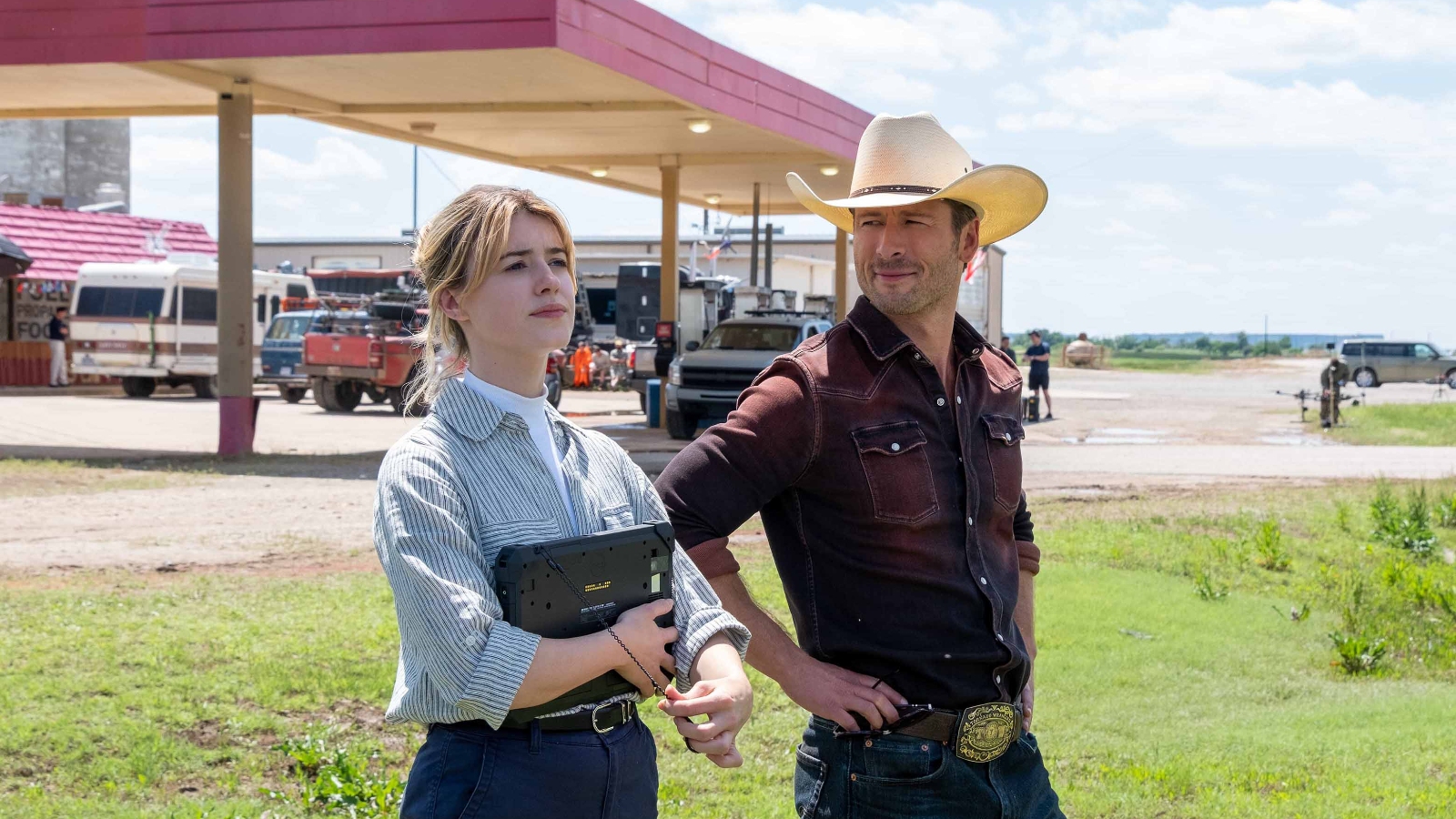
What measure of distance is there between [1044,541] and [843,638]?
917 cm

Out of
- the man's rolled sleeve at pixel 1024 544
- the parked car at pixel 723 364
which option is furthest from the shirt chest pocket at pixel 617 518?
the parked car at pixel 723 364

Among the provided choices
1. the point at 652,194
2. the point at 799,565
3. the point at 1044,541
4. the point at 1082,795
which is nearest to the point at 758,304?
the point at 652,194

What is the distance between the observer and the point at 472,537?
234 centimetres

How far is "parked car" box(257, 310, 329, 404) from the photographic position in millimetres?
30438

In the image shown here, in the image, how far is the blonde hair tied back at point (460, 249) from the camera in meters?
2.48

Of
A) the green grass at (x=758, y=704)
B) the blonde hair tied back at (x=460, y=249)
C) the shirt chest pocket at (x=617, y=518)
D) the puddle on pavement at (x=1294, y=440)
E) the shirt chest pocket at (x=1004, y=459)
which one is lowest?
the green grass at (x=758, y=704)

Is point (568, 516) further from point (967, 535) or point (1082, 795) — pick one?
point (1082, 795)

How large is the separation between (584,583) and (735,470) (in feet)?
1.94

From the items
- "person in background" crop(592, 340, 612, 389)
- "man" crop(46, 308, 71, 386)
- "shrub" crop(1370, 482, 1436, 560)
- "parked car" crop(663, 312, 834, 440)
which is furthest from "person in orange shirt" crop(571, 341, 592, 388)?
"shrub" crop(1370, 482, 1436, 560)

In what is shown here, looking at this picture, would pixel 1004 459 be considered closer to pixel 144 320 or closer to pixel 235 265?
pixel 235 265

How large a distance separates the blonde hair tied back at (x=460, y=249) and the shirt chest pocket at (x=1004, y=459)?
39.6 inches

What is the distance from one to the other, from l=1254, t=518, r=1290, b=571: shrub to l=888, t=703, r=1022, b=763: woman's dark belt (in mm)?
8861

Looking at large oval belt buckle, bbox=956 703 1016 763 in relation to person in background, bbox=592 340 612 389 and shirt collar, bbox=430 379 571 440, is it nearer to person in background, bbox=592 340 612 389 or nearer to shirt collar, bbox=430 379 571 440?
shirt collar, bbox=430 379 571 440

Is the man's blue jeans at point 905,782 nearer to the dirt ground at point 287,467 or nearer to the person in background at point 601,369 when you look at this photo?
the dirt ground at point 287,467
